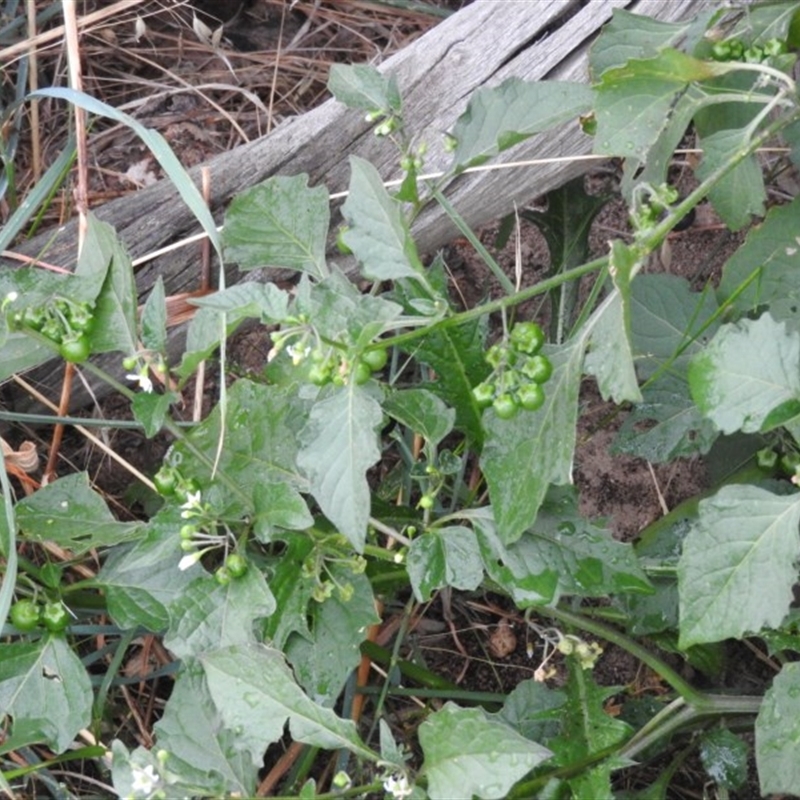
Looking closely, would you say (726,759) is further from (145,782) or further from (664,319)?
(145,782)

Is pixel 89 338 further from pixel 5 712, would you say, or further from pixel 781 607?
pixel 781 607

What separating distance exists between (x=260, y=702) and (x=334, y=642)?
0.57 feet

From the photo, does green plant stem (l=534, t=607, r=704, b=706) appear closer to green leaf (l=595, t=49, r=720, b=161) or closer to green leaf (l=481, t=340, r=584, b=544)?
green leaf (l=481, t=340, r=584, b=544)

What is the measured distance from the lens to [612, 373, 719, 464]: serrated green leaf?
1.70 meters

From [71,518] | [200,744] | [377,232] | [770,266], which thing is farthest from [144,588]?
[770,266]

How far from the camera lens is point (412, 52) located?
1.85m

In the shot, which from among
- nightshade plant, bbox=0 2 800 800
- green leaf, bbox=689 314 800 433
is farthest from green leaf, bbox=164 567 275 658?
green leaf, bbox=689 314 800 433

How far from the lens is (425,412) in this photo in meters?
1.46

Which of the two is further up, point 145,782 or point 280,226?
point 280,226

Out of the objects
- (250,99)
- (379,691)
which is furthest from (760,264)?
(250,99)

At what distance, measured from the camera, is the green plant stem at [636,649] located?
1565mm

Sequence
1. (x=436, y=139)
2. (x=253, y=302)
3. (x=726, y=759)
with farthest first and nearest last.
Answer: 1. (x=436, y=139)
2. (x=726, y=759)
3. (x=253, y=302)

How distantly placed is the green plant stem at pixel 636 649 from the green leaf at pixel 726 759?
4.4 inches

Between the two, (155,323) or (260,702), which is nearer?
(260,702)
